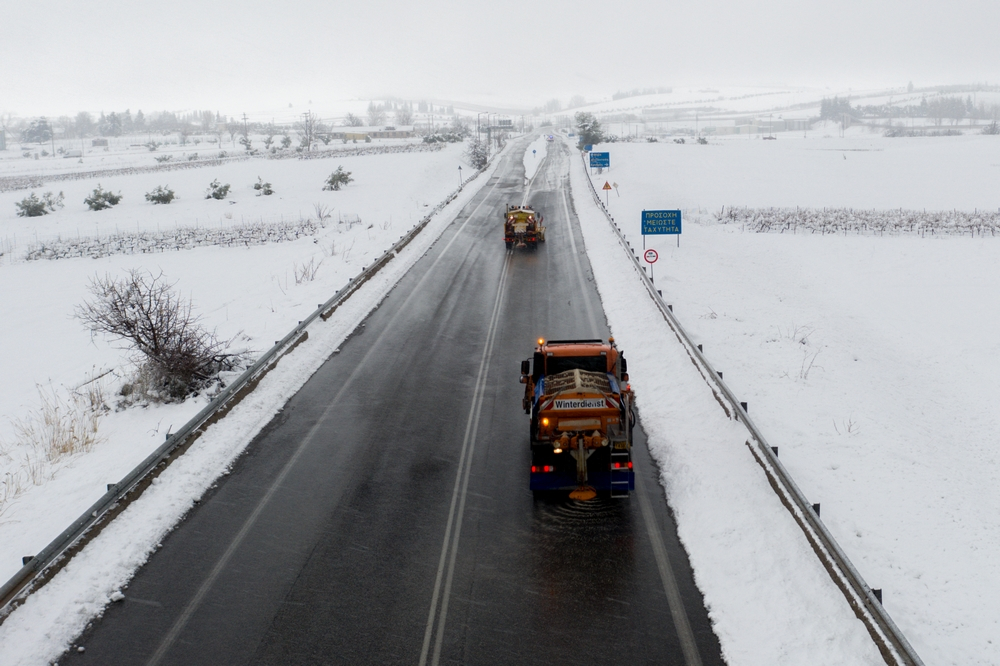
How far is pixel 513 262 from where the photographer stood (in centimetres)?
3166

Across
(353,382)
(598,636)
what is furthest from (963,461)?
(353,382)

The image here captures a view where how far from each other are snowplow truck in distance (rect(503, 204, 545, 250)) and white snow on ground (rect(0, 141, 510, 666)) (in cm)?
1777

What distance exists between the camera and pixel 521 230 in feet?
116

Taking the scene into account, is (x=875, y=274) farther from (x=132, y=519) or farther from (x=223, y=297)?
(x=132, y=519)

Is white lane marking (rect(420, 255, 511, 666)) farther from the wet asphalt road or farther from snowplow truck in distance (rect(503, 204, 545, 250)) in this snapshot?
snowplow truck in distance (rect(503, 204, 545, 250))

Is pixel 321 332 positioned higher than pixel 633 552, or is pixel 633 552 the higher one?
pixel 321 332

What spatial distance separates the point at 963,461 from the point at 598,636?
369 inches

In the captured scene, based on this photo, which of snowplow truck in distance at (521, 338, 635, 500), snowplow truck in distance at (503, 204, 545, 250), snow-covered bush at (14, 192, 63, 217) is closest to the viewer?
snowplow truck in distance at (521, 338, 635, 500)

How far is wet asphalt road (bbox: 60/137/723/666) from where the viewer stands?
325 inches

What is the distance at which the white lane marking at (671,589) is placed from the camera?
8062 mm

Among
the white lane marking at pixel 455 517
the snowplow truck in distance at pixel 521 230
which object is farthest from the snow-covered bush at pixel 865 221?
the white lane marking at pixel 455 517

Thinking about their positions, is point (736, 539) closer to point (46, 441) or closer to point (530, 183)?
point (46, 441)

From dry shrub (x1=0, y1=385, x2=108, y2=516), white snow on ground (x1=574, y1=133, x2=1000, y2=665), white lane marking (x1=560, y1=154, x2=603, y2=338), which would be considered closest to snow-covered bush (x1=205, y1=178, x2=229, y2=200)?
white lane marking (x1=560, y1=154, x2=603, y2=338)

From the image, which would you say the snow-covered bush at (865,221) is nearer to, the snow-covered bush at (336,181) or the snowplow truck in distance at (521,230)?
the snowplow truck in distance at (521,230)
